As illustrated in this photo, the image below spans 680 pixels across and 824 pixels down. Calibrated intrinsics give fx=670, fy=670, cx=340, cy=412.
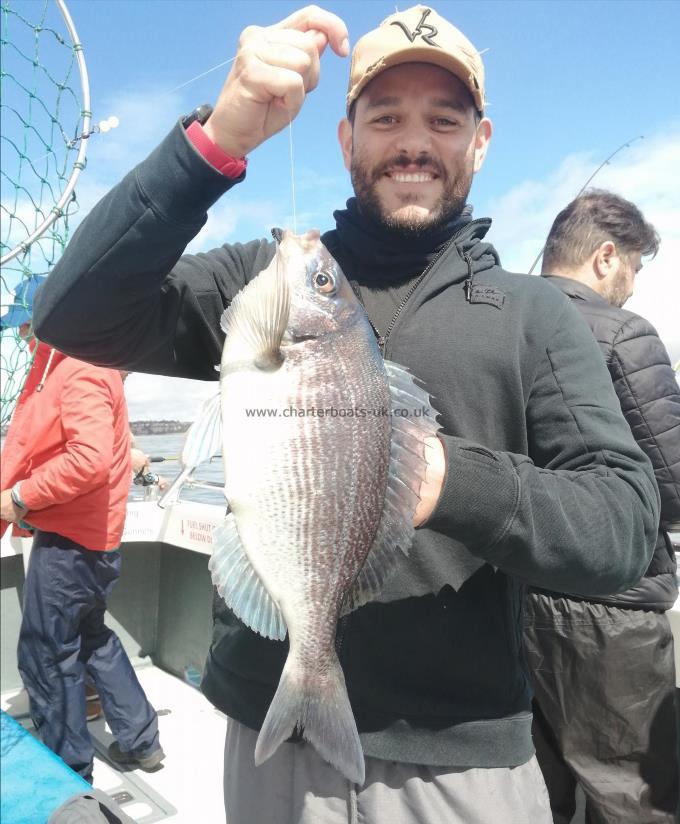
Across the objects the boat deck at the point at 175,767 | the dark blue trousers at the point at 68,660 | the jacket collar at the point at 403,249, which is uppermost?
the jacket collar at the point at 403,249

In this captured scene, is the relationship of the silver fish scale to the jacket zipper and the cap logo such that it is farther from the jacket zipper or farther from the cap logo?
the cap logo

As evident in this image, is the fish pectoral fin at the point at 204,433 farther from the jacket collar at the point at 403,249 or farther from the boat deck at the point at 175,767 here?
the boat deck at the point at 175,767

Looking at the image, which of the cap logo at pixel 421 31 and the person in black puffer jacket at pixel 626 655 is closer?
the cap logo at pixel 421 31

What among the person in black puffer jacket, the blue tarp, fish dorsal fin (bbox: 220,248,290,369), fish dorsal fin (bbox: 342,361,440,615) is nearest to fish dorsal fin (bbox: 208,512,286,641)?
fish dorsal fin (bbox: 342,361,440,615)

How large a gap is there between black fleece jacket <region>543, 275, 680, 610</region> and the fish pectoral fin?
1.66 m

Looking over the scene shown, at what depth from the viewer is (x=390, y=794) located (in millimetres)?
1637

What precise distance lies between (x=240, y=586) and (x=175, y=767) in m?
3.25

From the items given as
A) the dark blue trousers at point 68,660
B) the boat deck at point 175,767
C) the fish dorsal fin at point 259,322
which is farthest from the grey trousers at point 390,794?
the dark blue trousers at point 68,660

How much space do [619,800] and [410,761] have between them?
5.42 ft

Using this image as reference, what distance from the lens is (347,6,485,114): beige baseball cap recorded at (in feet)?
5.88

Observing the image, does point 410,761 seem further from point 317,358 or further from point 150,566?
point 150,566

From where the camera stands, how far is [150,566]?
5.87m

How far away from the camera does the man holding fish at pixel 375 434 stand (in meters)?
1.41

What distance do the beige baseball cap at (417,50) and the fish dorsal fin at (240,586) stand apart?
4.17ft
